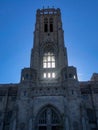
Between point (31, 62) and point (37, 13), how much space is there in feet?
73.9

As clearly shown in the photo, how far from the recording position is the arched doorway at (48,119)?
35438mm

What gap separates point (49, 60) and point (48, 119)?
2046 cm

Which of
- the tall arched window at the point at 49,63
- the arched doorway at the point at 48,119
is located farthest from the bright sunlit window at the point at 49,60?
the arched doorway at the point at 48,119

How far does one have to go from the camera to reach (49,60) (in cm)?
5231

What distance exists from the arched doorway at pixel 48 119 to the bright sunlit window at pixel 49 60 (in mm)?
16835

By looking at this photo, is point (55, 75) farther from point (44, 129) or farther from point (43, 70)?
point (44, 129)

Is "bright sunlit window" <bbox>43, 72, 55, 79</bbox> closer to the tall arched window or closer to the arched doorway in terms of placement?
the tall arched window

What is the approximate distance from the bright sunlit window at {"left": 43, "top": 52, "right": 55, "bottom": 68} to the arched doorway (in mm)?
16835

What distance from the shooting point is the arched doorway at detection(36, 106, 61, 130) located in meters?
35.4

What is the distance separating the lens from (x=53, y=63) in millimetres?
51906

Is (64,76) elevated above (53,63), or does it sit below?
below

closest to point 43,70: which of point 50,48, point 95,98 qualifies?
point 50,48

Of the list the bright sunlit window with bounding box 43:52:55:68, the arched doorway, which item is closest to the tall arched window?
the bright sunlit window with bounding box 43:52:55:68

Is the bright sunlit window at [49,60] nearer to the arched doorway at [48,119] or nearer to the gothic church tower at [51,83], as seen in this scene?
the gothic church tower at [51,83]
